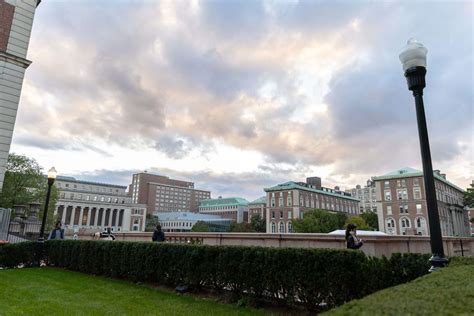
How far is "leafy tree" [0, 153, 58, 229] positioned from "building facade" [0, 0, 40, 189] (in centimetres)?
3192

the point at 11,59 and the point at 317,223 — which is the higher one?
the point at 11,59

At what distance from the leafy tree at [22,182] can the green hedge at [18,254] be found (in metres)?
34.5

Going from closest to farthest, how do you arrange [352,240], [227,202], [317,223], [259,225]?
[352,240], [317,223], [259,225], [227,202]

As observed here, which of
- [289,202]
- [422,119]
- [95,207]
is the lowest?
[422,119]

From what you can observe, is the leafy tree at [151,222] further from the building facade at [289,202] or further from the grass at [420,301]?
the grass at [420,301]

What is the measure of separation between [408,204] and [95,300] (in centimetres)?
7700

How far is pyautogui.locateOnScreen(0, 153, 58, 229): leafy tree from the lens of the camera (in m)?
44.0

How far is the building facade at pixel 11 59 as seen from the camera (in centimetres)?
1669

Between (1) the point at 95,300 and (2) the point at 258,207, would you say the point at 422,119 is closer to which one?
(1) the point at 95,300

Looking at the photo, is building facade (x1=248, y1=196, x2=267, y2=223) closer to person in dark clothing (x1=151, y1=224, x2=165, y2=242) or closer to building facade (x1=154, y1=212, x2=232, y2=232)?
building facade (x1=154, y1=212, x2=232, y2=232)

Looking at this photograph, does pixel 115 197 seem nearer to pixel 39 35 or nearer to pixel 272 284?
pixel 39 35

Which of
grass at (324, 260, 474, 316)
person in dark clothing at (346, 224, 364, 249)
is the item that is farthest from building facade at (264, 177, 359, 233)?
grass at (324, 260, 474, 316)

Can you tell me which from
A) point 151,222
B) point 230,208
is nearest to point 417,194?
point 230,208

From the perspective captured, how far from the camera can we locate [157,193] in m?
179
